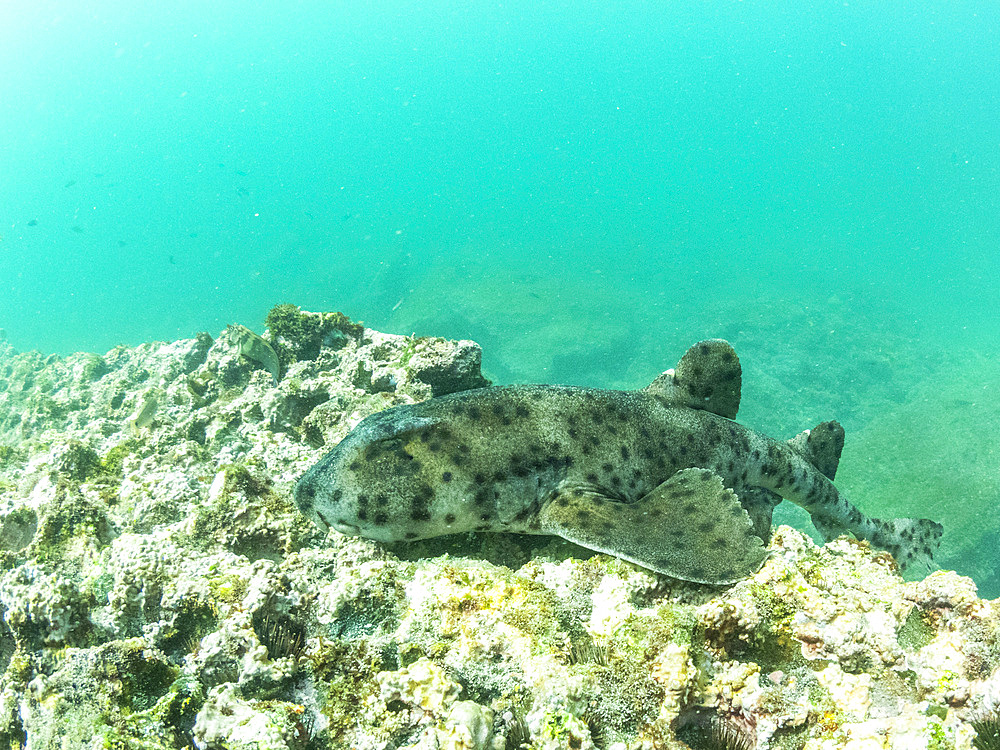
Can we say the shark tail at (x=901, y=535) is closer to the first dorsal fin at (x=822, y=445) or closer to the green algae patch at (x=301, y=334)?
the first dorsal fin at (x=822, y=445)

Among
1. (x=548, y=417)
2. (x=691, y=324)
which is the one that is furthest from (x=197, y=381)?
(x=691, y=324)

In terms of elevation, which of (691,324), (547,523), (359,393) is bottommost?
(547,523)

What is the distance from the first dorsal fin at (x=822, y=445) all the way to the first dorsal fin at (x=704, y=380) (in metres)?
1.61

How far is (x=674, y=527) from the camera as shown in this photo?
396 centimetres

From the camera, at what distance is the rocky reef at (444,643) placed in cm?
277

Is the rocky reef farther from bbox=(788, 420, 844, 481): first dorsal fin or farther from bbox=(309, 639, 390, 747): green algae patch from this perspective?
bbox=(788, 420, 844, 481): first dorsal fin

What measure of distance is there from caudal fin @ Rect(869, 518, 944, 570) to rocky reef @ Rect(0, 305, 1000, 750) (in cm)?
291

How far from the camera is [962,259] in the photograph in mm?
94250

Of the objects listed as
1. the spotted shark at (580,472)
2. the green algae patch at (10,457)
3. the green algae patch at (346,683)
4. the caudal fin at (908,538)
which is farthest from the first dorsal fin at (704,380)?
the green algae patch at (10,457)

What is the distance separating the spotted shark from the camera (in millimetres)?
3889

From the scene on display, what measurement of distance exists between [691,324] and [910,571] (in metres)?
32.8

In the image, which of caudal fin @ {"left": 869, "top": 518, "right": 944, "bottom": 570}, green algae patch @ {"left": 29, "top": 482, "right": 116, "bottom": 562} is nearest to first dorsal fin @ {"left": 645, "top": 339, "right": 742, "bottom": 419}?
caudal fin @ {"left": 869, "top": 518, "right": 944, "bottom": 570}

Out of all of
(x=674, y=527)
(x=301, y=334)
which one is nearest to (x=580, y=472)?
(x=674, y=527)

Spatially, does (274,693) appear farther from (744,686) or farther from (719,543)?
(719,543)
